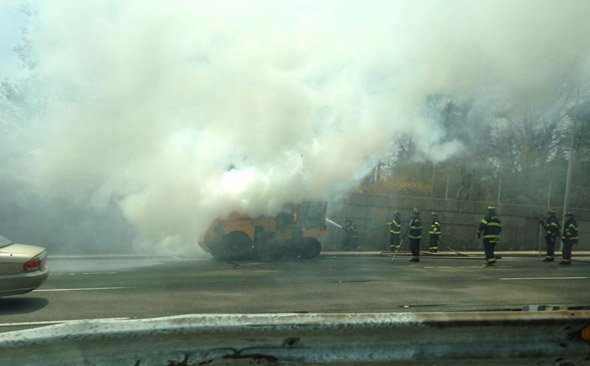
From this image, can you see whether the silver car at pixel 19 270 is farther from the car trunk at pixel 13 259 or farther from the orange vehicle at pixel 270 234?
the orange vehicle at pixel 270 234

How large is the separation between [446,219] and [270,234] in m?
10.0

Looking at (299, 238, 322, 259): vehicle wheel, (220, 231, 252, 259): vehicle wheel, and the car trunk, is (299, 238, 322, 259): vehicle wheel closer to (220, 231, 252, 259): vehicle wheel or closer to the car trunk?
(220, 231, 252, 259): vehicle wheel

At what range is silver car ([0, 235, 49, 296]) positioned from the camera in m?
7.41

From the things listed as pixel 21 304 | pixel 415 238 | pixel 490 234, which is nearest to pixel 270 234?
pixel 415 238

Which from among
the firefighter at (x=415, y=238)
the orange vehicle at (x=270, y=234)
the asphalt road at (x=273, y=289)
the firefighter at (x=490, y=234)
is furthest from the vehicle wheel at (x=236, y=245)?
the firefighter at (x=490, y=234)

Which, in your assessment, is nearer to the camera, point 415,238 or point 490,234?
point 490,234

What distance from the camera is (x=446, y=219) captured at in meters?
22.0

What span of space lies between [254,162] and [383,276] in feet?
17.3

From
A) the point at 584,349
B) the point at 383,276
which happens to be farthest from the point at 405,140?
the point at 584,349

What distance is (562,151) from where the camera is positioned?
21344 millimetres

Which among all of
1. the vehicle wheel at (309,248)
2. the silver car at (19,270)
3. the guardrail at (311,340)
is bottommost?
→ the vehicle wheel at (309,248)

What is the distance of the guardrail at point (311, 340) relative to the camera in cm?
241

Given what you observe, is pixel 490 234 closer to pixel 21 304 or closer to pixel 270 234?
pixel 270 234

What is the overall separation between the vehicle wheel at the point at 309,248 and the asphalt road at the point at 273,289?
1078mm
